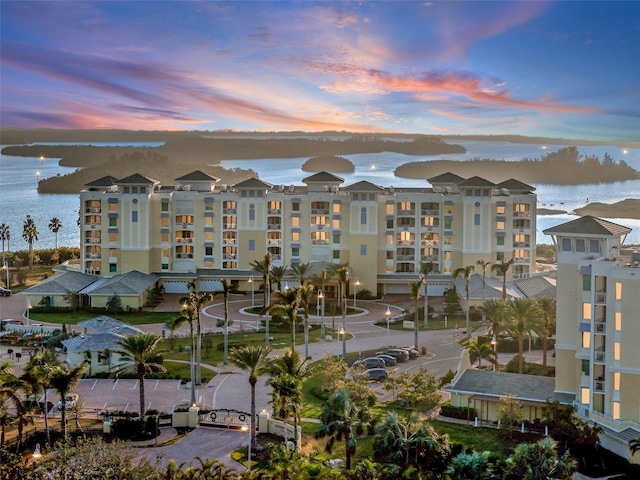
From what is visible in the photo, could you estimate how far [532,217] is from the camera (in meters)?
68.6

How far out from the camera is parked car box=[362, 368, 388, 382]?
4241cm

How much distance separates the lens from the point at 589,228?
34.9 m

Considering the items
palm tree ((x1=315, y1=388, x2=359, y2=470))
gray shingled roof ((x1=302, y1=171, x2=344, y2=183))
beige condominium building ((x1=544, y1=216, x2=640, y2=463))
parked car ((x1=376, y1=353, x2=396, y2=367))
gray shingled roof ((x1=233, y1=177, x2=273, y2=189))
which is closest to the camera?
palm tree ((x1=315, y1=388, x2=359, y2=470))

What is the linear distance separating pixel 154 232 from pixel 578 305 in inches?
1737

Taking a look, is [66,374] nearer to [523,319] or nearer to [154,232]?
[523,319]

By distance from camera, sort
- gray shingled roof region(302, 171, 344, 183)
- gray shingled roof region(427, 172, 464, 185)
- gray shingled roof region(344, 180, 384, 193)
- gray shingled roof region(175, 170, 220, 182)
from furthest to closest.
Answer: gray shingled roof region(175, 170, 220, 182) < gray shingled roof region(427, 172, 464, 185) < gray shingled roof region(302, 171, 344, 183) < gray shingled roof region(344, 180, 384, 193)

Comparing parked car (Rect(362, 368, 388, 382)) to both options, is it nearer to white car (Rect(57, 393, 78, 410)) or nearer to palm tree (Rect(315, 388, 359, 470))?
palm tree (Rect(315, 388, 359, 470))

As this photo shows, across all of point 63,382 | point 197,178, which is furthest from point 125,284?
point 63,382

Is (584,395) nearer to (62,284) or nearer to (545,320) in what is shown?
(545,320)

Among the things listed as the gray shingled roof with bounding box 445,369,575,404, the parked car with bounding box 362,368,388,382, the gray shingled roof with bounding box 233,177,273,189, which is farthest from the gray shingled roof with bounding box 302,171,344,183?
the gray shingled roof with bounding box 445,369,575,404

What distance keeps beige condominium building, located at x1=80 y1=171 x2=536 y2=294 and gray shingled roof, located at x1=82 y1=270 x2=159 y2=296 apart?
1.95m

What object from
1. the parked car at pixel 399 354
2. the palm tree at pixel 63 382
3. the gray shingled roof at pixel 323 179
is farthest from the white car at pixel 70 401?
the gray shingled roof at pixel 323 179

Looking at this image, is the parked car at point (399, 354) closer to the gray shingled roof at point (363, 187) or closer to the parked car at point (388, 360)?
the parked car at point (388, 360)

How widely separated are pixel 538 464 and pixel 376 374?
16931 mm
